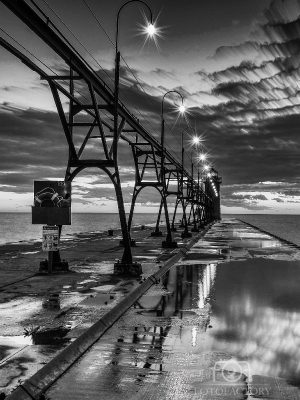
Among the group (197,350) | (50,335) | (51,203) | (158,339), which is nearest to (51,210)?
(51,203)

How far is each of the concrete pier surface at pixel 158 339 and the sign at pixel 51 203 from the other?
1783 mm

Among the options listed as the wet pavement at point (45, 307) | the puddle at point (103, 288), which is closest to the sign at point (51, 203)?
the wet pavement at point (45, 307)

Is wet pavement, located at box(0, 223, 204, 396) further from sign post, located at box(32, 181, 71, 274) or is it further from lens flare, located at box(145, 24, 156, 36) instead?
lens flare, located at box(145, 24, 156, 36)

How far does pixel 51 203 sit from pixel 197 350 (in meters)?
8.97

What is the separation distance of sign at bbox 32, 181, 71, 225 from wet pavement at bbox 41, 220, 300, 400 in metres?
3.77

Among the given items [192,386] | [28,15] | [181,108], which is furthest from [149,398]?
[181,108]

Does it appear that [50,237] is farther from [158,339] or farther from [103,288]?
[158,339]

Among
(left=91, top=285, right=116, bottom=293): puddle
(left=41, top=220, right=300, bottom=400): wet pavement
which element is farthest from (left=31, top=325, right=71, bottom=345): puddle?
(left=91, top=285, right=116, bottom=293): puddle

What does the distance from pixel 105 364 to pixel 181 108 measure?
27462 millimetres

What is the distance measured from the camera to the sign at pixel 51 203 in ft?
48.6

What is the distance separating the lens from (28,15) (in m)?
9.78

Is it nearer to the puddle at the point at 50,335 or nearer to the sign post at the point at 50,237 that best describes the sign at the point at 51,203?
the sign post at the point at 50,237

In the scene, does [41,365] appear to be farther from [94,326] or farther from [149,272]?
[149,272]

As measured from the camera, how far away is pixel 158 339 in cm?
790
